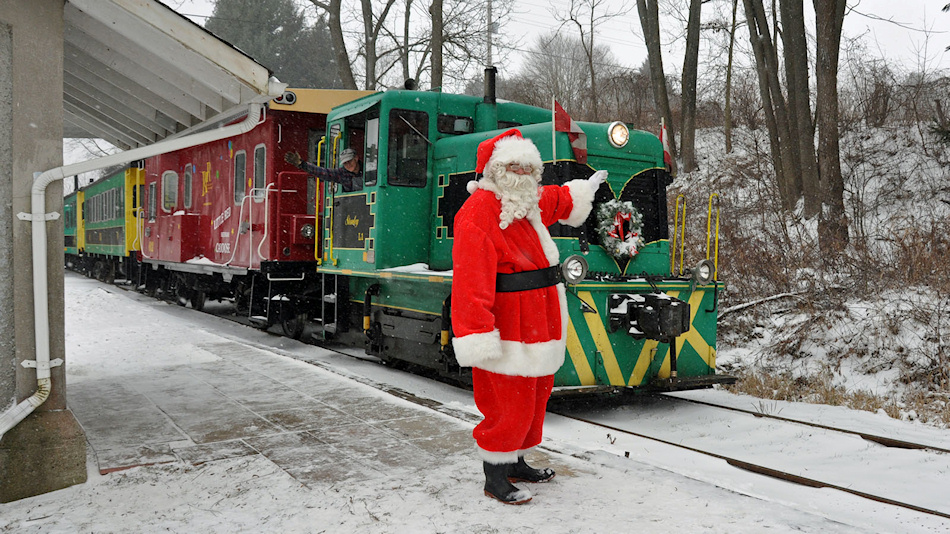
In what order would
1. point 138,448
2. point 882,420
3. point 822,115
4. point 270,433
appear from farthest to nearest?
1. point 822,115
2. point 882,420
3. point 270,433
4. point 138,448

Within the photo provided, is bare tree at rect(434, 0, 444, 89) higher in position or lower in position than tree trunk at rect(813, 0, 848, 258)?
higher

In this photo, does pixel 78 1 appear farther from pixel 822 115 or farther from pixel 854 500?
pixel 822 115

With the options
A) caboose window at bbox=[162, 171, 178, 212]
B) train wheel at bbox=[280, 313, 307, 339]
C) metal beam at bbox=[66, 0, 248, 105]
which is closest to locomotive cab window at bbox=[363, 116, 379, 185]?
metal beam at bbox=[66, 0, 248, 105]

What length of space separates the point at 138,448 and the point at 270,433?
0.82 metres

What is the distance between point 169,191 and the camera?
47.7 ft

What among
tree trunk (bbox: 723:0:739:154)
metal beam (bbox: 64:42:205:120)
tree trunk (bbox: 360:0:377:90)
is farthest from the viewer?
tree trunk (bbox: 723:0:739:154)

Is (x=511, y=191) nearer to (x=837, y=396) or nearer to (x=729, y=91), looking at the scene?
(x=837, y=396)

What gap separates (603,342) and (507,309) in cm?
274

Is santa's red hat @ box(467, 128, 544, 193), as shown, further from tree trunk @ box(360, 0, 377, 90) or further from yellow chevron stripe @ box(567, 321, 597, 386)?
tree trunk @ box(360, 0, 377, 90)

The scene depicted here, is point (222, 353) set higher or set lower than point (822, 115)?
lower

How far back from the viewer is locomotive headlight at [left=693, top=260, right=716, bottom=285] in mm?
6746

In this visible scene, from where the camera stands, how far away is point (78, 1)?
388cm

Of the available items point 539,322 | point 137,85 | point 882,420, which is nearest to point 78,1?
point 137,85

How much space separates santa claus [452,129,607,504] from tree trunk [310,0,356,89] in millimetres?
16250
